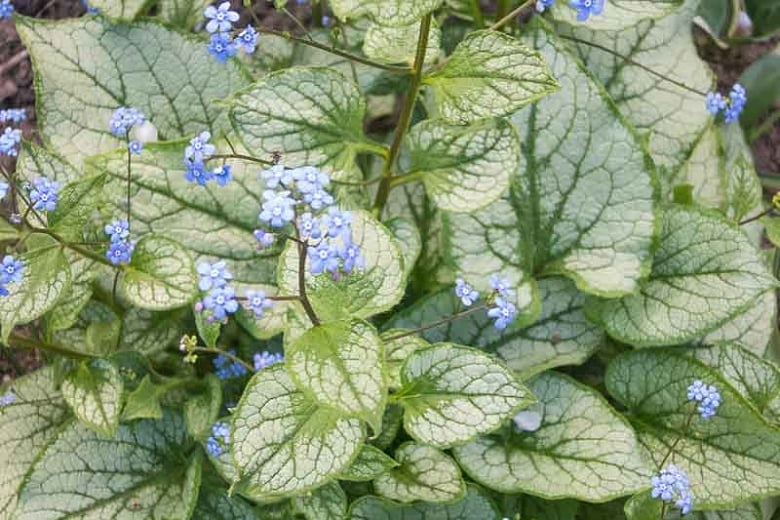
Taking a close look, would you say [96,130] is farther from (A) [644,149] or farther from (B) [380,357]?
(A) [644,149]

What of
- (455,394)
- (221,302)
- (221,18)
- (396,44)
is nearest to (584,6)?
(396,44)

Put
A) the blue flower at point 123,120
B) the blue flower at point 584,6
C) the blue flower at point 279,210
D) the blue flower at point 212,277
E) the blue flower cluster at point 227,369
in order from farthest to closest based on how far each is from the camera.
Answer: the blue flower cluster at point 227,369 < the blue flower at point 123,120 < the blue flower at point 584,6 < the blue flower at point 212,277 < the blue flower at point 279,210

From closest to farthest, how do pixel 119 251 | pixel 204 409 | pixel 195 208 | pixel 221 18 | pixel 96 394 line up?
1. pixel 221 18
2. pixel 119 251
3. pixel 96 394
4. pixel 204 409
5. pixel 195 208

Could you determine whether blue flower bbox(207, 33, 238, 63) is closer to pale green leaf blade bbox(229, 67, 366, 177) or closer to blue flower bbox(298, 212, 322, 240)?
pale green leaf blade bbox(229, 67, 366, 177)

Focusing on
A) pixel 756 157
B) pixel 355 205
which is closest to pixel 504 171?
pixel 355 205

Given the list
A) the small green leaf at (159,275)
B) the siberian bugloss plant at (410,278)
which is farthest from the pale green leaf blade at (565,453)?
the small green leaf at (159,275)

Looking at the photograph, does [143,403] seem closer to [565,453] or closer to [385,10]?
[565,453]

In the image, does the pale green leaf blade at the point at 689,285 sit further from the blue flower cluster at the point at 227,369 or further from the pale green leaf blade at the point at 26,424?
the pale green leaf blade at the point at 26,424
